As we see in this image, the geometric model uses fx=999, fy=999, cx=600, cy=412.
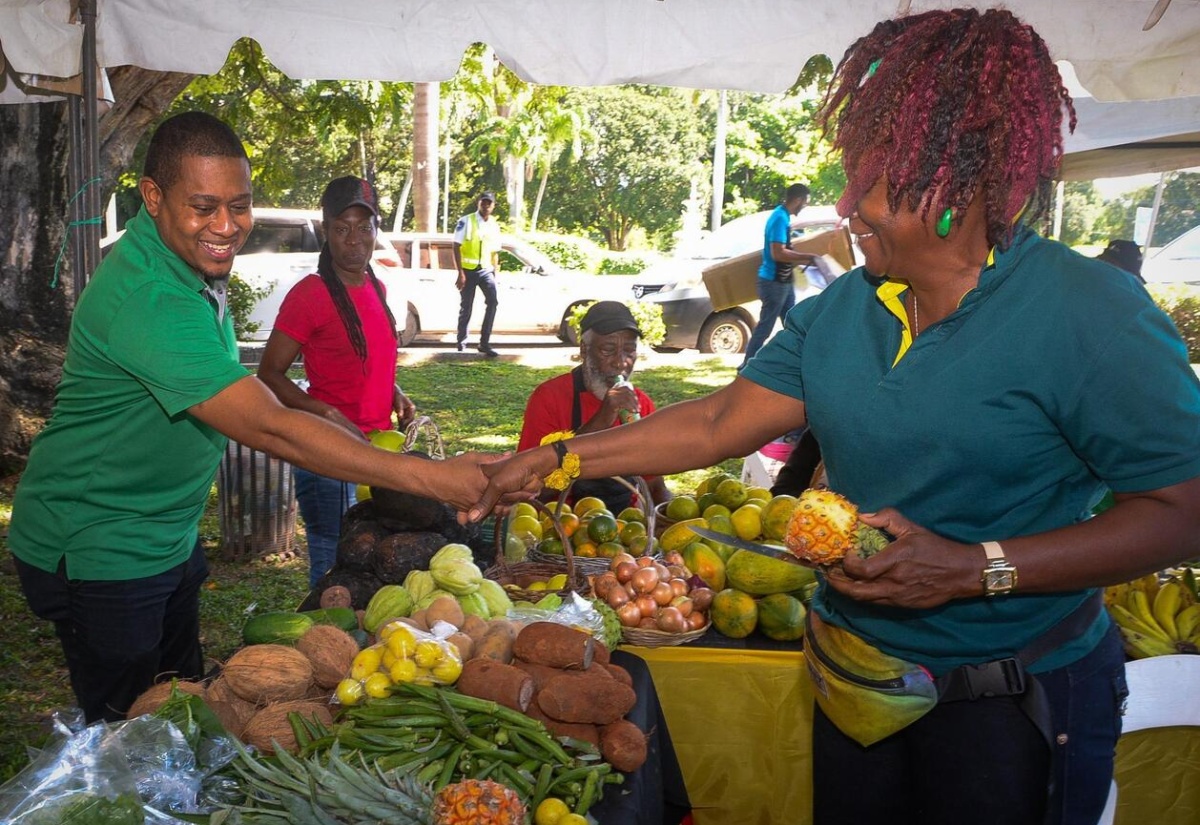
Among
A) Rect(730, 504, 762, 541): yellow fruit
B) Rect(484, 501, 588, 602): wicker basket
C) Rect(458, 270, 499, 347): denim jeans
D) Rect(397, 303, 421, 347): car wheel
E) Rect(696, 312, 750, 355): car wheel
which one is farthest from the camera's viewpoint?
Rect(397, 303, 421, 347): car wheel

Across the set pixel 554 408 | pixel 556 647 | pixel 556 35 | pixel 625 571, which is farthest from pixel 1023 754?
pixel 556 35

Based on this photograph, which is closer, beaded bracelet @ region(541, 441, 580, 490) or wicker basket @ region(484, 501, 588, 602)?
beaded bracelet @ region(541, 441, 580, 490)

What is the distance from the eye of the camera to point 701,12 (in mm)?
4590

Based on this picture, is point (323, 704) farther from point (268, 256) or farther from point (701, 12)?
point (268, 256)

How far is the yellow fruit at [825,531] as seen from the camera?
1951 mm

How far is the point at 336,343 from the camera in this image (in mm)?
4887

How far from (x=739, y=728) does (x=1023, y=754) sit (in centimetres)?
158

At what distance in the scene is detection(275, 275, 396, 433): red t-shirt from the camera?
4848mm

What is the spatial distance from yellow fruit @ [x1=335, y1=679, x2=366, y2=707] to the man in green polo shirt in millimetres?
573

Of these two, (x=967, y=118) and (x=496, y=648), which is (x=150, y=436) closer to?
(x=496, y=648)

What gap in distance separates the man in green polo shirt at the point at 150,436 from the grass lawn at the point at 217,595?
298 mm

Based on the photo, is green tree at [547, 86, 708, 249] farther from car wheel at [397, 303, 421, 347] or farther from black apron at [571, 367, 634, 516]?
black apron at [571, 367, 634, 516]

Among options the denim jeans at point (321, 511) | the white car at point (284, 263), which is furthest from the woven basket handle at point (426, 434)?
the white car at point (284, 263)

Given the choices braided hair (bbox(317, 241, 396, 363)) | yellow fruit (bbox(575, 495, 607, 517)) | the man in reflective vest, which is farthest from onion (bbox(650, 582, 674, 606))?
the man in reflective vest
